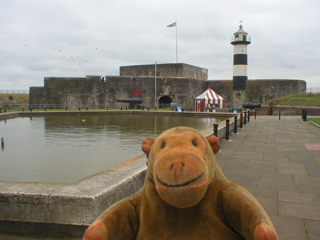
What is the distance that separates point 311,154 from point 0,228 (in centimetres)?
572

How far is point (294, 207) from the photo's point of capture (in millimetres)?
3191

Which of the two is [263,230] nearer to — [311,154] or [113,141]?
[311,154]

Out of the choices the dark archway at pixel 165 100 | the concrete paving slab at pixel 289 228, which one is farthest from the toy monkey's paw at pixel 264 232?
the dark archway at pixel 165 100

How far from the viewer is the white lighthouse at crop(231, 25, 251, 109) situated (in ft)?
88.9

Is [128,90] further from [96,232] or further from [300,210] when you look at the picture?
[96,232]

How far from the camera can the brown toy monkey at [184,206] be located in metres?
1.46

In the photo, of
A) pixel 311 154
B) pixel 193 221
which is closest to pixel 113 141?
pixel 311 154

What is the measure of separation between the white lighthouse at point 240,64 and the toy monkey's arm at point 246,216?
27360mm

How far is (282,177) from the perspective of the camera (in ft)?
14.3

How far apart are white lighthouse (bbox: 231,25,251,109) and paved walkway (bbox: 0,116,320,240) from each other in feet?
69.1

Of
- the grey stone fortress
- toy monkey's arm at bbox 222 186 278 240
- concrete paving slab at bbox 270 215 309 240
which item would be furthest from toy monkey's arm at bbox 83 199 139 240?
the grey stone fortress

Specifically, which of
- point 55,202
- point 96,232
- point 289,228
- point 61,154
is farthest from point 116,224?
point 61,154

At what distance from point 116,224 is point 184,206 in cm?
41

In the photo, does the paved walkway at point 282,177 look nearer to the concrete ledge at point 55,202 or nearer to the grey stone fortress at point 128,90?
the concrete ledge at point 55,202
